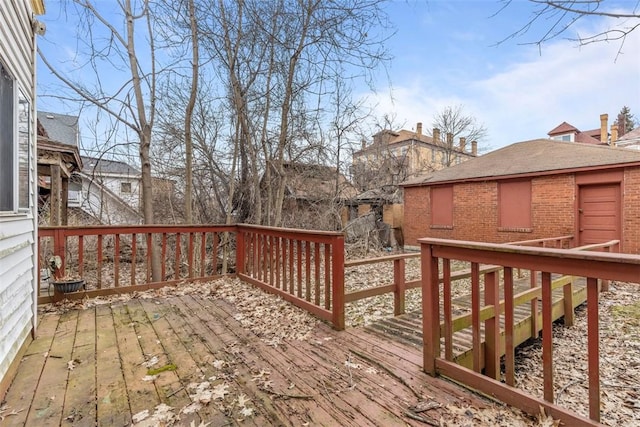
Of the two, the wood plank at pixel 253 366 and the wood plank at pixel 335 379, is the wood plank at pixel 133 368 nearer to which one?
the wood plank at pixel 253 366

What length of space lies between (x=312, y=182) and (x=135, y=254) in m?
6.61

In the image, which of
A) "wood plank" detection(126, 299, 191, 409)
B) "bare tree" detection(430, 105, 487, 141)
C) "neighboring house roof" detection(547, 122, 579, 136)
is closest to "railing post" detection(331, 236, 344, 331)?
"wood plank" detection(126, 299, 191, 409)

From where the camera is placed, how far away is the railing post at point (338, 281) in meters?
3.01

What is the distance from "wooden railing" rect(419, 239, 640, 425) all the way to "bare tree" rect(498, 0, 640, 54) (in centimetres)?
202

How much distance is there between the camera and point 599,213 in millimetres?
8555

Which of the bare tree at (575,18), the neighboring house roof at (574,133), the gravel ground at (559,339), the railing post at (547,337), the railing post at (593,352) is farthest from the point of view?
the neighboring house roof at (574,133)

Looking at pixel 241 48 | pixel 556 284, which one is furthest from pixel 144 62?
pixel 556 284

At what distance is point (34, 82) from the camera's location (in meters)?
2.96

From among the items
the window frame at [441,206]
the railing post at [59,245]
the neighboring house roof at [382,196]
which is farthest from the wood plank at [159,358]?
the neighboring house roof at [382,196]

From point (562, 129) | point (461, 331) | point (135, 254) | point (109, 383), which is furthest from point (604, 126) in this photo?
point (109, 383)

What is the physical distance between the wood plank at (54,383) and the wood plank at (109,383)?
0.19 metres

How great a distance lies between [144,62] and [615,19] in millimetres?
6883

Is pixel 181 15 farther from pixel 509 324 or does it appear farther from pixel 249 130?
pixel 509 324

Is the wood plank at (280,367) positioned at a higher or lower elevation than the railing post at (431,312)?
lower
